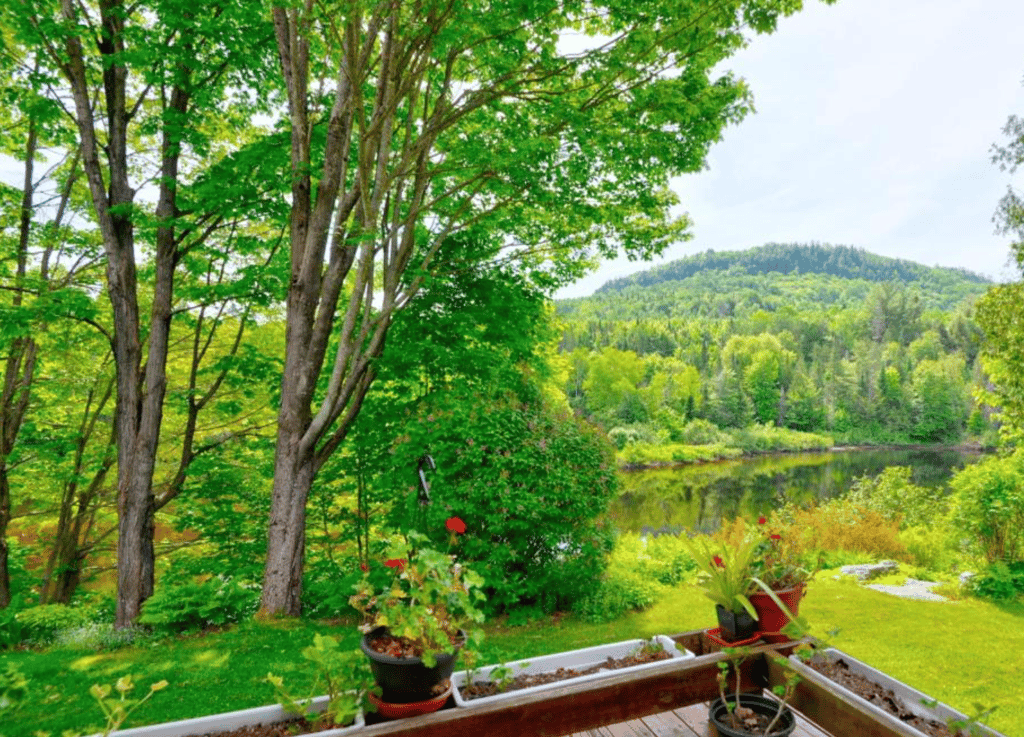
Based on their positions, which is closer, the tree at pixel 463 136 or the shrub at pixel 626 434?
the tree at pixel 463 136

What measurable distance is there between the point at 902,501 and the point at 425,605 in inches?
511

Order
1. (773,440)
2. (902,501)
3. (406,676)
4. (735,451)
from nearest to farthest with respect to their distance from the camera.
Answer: (406,676) < (902,501) < (735,451) < (773,440)

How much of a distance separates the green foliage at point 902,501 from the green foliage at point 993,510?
341cm

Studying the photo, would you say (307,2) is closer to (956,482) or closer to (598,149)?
(598,149)

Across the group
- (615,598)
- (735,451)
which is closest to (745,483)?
(735,451)

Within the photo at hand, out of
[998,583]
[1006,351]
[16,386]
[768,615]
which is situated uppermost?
[16,386]

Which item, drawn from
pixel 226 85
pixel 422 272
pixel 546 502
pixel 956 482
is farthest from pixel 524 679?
pixel 956 482

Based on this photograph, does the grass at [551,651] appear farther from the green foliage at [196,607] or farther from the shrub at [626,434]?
the shrub at [626,434]

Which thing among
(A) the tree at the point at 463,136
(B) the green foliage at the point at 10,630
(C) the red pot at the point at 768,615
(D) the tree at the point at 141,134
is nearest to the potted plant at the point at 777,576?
(C) the red pot at the point at 768,615

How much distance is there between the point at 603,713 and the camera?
195cm

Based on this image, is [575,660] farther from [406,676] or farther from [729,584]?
[406,676]

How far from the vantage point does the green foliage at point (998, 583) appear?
19.6ft

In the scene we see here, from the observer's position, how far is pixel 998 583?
19.8 feet

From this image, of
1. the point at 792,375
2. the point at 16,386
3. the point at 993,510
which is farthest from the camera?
the point at 792,375
